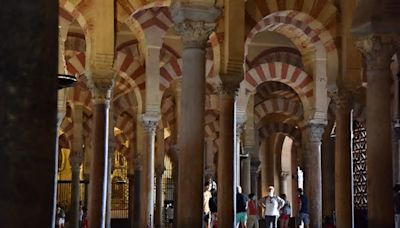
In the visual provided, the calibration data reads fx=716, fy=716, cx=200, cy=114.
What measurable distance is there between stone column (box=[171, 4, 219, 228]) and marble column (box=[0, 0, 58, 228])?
14.4 feet

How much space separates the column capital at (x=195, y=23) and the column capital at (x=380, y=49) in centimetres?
183

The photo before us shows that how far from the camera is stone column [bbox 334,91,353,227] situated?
397 inches

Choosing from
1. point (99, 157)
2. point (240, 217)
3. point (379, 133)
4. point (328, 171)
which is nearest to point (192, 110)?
point (379, 133)

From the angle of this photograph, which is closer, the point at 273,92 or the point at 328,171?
the point at 328,171

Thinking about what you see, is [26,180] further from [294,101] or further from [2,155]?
[294,101]

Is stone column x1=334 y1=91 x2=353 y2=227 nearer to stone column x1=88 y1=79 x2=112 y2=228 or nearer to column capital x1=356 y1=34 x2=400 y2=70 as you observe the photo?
column capital x1=356 y1=34 x2=400 y2=70

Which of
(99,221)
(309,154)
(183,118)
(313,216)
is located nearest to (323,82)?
(309,154)

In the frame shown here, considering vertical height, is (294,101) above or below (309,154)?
above

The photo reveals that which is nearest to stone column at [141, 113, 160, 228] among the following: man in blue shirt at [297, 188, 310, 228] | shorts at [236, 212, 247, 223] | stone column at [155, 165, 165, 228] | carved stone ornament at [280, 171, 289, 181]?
shorts at [236, 212, 247, 223]

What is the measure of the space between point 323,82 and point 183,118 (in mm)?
5912

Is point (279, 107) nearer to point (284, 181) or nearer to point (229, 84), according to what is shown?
point (284, 181)

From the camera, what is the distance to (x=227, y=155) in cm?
971

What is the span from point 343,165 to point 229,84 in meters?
2.03

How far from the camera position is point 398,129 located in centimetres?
1288
